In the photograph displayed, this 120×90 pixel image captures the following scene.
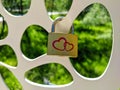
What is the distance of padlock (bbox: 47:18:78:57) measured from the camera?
0.65 m

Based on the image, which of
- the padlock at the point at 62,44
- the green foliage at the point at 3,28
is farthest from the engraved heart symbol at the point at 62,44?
the green foliage at the point at 3,28

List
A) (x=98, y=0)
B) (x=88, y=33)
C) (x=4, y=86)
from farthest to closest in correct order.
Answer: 1. (x=88, y=33)
2. (x=4, y=86)
3. (x=98, y=0)

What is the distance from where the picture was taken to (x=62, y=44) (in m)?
0.65

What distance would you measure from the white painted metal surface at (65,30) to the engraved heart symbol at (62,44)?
0.04 m

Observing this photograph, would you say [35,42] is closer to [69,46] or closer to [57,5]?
[57,5]

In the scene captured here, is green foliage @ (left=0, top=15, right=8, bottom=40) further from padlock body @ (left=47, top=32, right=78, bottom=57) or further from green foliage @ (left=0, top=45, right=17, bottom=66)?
padlock body @ (left=47, top=32, right=78, bottom=57)

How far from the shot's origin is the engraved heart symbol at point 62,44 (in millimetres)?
650

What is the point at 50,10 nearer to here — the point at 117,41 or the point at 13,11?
the point at 13,11

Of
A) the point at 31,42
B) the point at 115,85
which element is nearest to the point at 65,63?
the point at 115,85

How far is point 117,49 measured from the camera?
25.3 inches

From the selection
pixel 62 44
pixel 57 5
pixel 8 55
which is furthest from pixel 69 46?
pixel 8 55

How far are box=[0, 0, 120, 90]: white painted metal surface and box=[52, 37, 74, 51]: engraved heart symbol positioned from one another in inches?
1.5

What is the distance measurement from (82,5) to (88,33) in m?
0.23

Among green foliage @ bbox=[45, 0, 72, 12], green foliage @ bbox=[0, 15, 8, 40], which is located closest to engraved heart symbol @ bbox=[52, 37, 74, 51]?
green foliage @ bbox=[45, 0, 72, 12]
